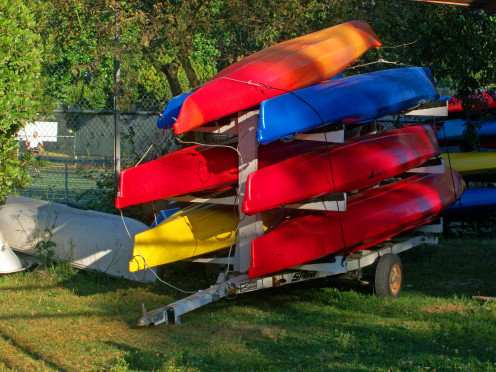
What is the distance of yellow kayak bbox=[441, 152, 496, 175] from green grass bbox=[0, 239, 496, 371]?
11.2 ft

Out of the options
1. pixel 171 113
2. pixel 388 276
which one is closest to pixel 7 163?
pixel 171 113

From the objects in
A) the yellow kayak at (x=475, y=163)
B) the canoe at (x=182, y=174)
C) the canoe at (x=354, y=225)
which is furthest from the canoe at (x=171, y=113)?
the yellow kayak at (x=475, y=163)

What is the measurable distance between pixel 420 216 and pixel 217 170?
250cm

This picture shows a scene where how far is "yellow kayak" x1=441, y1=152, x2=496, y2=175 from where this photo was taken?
11.4 meters

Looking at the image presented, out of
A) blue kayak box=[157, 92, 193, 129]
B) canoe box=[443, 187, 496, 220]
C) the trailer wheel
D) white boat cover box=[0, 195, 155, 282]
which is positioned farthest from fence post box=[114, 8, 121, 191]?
canoe box=[443, 187, 496, 220]

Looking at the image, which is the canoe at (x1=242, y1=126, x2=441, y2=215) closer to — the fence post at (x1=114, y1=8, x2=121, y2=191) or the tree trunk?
the tree trunk

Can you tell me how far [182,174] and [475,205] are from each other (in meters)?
6.41

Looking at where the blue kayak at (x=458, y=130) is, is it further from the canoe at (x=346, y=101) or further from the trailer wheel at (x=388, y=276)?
the trailer wheel at (x=388, y=276)

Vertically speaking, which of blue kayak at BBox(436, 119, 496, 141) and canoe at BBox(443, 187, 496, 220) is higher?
blue kayak at BBox(436, 119, 496, 141)

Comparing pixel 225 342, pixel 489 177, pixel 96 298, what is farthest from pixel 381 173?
pixel 489 177

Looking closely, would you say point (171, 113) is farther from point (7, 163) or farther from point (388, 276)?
point (388, 276)

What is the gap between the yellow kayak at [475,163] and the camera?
11438 mm

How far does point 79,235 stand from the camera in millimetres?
8125

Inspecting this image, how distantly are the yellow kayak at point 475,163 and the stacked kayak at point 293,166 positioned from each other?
3500mm
